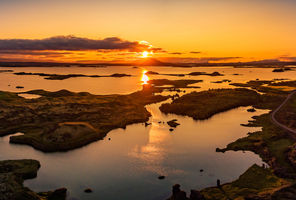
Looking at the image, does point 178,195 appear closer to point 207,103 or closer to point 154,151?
point 154,151

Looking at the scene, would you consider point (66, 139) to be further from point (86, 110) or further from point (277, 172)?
point (277, 172)

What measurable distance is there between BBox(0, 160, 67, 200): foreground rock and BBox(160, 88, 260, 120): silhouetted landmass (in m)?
77.8

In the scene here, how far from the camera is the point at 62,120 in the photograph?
104 m

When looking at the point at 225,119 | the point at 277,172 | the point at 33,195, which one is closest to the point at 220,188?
the point at 277,172

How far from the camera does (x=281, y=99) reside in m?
151

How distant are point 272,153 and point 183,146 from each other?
2672 centimetres

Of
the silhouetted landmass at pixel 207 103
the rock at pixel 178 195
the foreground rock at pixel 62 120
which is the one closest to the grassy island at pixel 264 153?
the silhouetted landmass at pixel 207 103

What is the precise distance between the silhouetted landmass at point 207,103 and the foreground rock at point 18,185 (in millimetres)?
77829

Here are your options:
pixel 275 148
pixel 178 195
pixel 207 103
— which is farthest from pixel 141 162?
pixel 207 103

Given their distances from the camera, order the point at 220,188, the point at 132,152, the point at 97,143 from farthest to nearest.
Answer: the point at 97,143, the point at 132,152, the point at 220,188

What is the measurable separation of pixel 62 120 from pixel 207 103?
80318 millimetres

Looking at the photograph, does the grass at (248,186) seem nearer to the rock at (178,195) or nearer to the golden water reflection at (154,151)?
the rock at (178,195)

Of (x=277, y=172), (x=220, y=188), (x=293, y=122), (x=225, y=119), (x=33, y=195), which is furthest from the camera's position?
(x=225, y=119)

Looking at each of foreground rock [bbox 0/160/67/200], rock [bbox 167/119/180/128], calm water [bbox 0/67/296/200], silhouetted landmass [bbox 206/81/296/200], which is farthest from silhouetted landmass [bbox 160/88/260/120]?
foreground rock [bbox 0/160/67/200]
